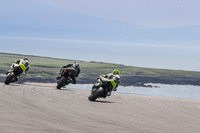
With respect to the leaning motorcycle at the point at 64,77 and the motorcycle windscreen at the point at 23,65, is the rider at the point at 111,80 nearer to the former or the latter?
the leaning motorcycle at the point at 64,77

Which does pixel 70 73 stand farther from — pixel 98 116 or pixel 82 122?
pixel 82 122

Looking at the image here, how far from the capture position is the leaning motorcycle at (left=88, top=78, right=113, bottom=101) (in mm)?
18672

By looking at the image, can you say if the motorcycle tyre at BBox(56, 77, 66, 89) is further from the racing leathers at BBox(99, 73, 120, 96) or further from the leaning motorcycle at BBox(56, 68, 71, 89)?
the racing leathers at BBox(99, 73, 120, 96)

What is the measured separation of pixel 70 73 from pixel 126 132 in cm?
1567

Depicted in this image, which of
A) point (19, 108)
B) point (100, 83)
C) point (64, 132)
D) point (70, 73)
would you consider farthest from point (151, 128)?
point (70, 73)

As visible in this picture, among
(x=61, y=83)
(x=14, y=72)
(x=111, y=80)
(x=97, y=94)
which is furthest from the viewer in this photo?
(x=14, y=72)

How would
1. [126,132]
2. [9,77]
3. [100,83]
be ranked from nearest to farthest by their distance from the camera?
[126,132] < [100,83] < [9,77]

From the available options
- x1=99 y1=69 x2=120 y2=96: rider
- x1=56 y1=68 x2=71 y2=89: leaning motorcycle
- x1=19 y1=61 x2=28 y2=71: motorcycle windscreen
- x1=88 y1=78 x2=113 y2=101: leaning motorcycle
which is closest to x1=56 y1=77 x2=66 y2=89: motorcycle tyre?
x1=56 y1=68 x2=71 y2=89: leaning motorcycle

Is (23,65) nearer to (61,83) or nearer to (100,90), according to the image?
(61,83)

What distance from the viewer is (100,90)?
18703 mm

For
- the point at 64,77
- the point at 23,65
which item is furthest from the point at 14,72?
the point at 64,77

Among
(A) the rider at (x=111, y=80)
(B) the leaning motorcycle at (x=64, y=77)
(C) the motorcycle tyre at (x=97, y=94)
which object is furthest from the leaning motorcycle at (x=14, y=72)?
(C) the motorcycle tyre at (x=97, y=94)

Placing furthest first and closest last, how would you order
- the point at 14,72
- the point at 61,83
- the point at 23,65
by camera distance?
the point at 23,65 → the point at 14,72 → the point at 61,83

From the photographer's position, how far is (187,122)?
1294 centimetres
